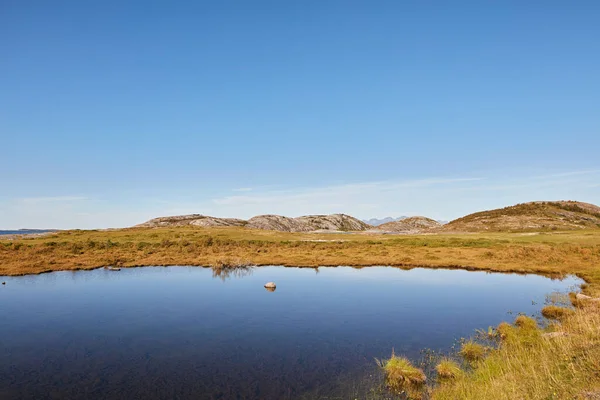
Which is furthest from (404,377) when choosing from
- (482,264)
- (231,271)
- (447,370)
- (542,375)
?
(482,264)

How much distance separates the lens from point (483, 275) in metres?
47.6

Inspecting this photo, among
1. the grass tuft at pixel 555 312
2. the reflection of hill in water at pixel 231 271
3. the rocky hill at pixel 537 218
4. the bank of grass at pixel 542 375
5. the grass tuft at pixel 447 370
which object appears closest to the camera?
the bank of grass at pixel 542 375

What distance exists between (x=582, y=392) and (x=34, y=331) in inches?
1257

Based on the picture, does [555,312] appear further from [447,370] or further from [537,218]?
[537,218]

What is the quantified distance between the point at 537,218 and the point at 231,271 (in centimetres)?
12992

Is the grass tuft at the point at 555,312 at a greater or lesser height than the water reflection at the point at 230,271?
lesser

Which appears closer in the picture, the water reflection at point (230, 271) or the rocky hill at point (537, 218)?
the water reflection at point (230, 271)

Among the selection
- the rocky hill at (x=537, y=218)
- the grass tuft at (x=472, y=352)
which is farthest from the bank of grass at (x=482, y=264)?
the rocky hill at (x=537, y=218)

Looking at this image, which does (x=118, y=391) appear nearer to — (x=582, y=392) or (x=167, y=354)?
(x=167, y=354)

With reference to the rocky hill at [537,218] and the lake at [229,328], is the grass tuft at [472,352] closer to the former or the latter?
the lake at [229,328]

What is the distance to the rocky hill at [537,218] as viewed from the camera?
12281 cm

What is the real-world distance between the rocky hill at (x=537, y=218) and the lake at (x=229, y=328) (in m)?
94.7

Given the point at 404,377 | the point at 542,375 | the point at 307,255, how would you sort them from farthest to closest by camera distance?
the point at 307,255
the point at 404,377
the point at 542,375

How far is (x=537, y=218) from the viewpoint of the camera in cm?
13312
